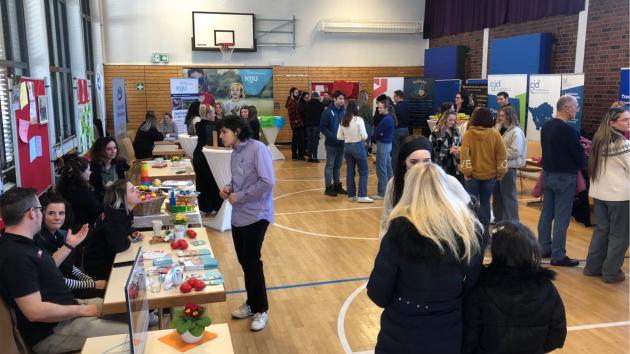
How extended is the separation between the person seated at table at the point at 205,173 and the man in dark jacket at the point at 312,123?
4.54 m

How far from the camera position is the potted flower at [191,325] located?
2205mm

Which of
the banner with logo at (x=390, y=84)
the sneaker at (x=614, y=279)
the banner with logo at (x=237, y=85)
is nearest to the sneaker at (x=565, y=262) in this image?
the sneaker at (x=614, y=279)

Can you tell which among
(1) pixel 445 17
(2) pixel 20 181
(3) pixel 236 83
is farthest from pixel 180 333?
(1) pixel 445 17

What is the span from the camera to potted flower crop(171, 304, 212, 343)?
221 centimetres

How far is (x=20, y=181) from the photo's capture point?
399cm

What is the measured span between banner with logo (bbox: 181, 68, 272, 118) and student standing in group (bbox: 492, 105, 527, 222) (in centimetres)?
879

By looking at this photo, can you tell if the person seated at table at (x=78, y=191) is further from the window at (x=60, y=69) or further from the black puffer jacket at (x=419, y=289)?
the window at (x=60, y=69)

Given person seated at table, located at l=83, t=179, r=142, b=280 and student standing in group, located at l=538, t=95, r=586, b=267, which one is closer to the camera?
person seated at table, located at l=83, t=179, r=142, b=280

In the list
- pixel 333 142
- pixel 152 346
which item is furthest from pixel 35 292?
pixel 333 142

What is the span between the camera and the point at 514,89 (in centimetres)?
959

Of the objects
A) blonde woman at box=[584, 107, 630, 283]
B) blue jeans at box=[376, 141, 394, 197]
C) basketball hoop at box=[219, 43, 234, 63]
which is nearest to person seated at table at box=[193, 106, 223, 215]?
blue jeans at box=[376, 141, 394, 197]

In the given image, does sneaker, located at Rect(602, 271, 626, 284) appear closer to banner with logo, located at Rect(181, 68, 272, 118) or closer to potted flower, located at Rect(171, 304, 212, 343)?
potted flower, located at Rect(171, 304, 212, 343)

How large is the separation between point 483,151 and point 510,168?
75cm

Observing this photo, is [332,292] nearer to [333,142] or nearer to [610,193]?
[610,193]
